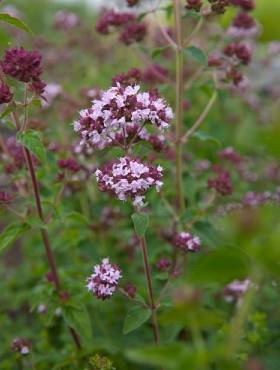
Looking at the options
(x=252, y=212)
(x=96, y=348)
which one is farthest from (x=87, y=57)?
(x=252, y=212)

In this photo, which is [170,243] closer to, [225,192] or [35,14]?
[225,192]

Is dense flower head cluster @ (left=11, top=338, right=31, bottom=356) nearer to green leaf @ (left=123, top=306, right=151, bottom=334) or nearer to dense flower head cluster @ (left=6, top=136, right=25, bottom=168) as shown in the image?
green leaf @ (left=123, top=306, right=151, bottom=334)

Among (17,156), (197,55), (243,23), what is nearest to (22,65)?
(17,156)

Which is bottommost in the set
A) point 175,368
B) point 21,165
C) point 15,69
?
point 175,368

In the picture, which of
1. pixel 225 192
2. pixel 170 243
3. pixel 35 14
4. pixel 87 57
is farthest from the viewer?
pixel 35 14

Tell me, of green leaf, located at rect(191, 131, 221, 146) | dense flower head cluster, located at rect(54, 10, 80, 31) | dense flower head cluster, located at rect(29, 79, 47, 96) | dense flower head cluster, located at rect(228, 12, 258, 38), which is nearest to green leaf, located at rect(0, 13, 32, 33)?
dense flower head cluster, located at rect(29, 79, 47, 96)

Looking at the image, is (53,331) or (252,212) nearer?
(252,212)

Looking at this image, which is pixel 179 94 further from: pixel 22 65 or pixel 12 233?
pixel 12 233
